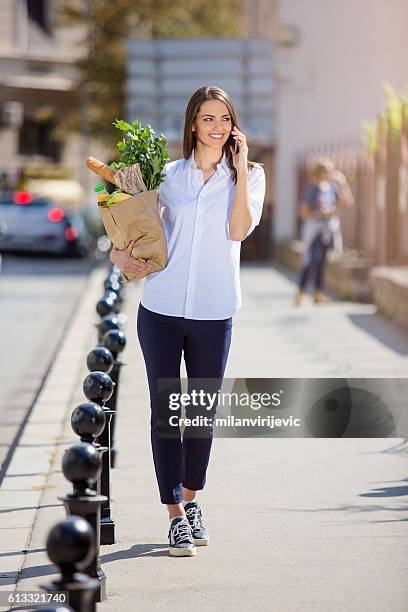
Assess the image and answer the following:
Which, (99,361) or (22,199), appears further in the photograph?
(22,199)

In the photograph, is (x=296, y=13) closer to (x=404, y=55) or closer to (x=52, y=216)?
(x=404, y=55)

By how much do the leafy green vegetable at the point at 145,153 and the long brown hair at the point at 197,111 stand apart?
0.10 m

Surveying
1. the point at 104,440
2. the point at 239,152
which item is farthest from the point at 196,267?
the point at 104,440

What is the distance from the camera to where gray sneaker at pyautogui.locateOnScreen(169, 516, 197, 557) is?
19.8ft

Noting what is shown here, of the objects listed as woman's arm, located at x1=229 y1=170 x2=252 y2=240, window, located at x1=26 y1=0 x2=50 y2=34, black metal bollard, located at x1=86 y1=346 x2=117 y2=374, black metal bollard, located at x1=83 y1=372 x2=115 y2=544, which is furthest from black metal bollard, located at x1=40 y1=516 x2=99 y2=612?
window, located at x1=26 y1=0 x2=50 y2=34

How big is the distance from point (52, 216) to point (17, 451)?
2411 centimetres

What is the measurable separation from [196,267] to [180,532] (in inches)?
→ 40.3

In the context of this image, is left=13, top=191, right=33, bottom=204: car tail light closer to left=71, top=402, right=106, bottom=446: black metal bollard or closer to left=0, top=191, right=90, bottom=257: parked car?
left=0, top=191, right=90, bottom=257: parked car

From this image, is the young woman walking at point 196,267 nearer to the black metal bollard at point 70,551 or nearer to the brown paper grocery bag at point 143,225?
the brown paper grocery bag at point 143,225

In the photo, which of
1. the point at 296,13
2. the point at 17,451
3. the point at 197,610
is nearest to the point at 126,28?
the point at 296,13

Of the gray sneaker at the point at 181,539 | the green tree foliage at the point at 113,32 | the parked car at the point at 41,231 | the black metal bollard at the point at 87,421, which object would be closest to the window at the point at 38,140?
the green tree foliage at the point at 113,32

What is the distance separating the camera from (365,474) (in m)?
7.83

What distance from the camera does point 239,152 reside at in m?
6.09

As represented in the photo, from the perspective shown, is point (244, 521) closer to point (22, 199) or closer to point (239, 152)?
point (239, 152)
